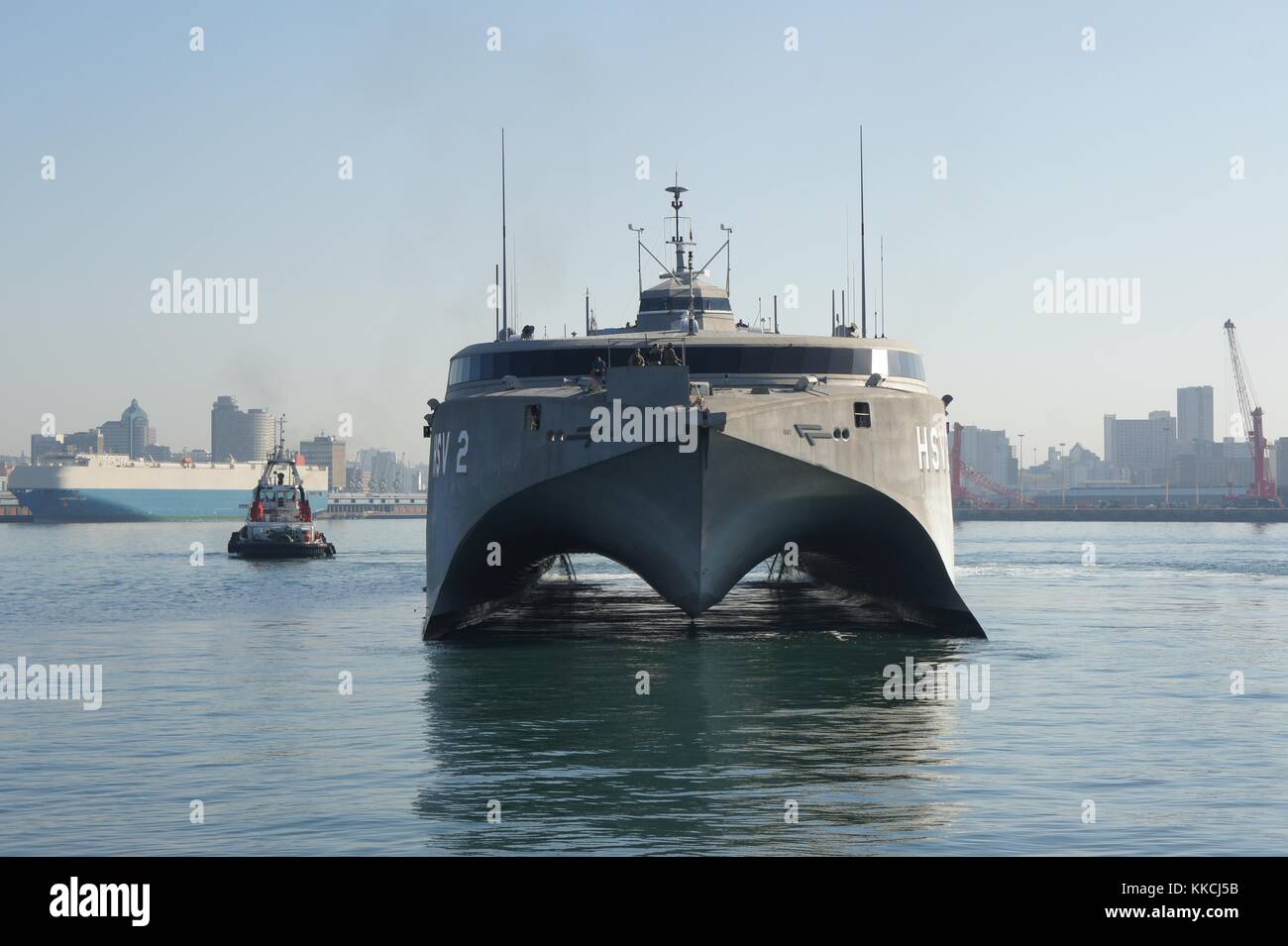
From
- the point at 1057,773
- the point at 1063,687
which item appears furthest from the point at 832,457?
the point at 1057,773

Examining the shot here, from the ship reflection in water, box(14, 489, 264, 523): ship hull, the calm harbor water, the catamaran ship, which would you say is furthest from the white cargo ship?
the catamaran ship

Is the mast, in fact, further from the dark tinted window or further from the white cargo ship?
the white cargo ship

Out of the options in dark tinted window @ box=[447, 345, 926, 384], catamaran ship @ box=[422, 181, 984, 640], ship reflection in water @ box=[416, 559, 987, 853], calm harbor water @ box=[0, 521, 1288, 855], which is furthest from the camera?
dark tinted window @ box=[447, 345, 926, 384]

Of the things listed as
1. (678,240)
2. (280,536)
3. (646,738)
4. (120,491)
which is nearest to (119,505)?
(120,491)

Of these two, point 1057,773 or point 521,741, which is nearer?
point 1057,773

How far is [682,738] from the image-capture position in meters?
19.5

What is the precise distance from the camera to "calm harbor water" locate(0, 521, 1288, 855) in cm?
1398

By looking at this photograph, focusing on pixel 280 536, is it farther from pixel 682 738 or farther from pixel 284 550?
pixel 682 738

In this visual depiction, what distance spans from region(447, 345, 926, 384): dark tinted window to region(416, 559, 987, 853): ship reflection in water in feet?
18.1

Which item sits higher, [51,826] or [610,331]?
[610,331]

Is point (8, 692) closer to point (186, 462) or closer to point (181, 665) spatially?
point (181, 665)

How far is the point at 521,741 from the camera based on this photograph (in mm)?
19000

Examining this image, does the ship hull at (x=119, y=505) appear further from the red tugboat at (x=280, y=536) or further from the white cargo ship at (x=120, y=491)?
the red tugboat at (x=280, y=536)

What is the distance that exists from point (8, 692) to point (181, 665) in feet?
14.2
